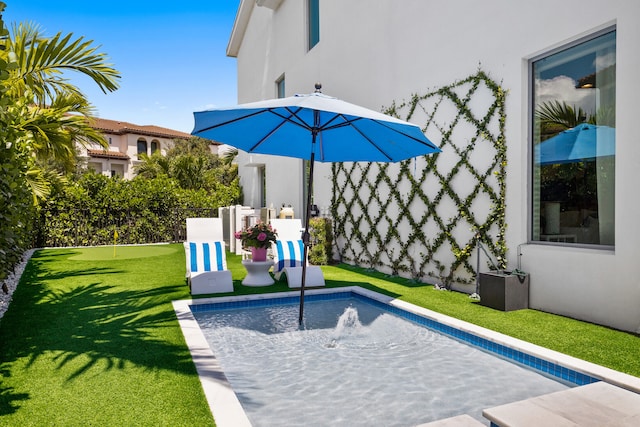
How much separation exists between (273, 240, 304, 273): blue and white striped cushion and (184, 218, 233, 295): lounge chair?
3.81ft

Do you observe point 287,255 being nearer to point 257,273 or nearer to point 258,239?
point 257,273

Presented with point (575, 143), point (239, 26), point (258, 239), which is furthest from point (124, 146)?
point (575, 143)

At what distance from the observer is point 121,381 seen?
145 inches

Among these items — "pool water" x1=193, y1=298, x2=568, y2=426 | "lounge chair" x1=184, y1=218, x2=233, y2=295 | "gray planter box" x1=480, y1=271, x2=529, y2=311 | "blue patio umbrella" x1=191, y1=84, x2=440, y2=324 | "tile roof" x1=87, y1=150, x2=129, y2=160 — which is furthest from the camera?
"tile roof" x1=87, y1=150, x2=129, y2=160

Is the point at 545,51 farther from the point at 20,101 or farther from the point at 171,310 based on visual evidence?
the point at 20,101

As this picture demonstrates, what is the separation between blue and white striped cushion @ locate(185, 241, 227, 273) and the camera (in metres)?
7.92

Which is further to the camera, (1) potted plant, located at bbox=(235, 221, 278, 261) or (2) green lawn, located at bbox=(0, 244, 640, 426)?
(1) potted plant, located at bbox=(235, 221, 278, 261)

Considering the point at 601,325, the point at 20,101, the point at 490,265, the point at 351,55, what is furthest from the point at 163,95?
the point at 601,325

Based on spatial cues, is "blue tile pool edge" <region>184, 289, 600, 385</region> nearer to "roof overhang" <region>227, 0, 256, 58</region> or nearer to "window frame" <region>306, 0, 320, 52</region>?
"window frame" <region>306, 0, 320, 52</region>

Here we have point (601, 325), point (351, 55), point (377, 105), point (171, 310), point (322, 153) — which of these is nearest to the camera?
point (601, 325)

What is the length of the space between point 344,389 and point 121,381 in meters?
1.95

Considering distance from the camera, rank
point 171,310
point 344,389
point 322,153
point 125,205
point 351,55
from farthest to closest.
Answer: point 125,205
point 351,55
point 322,153
point 171,310
point 344,389

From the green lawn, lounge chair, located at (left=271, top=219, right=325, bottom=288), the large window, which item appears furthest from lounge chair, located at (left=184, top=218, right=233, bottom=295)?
the large window

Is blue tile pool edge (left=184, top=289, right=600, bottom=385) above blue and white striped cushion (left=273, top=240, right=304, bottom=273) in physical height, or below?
below
